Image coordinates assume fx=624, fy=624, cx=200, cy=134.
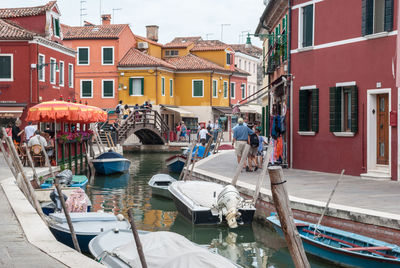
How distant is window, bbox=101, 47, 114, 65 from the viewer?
4806 cm

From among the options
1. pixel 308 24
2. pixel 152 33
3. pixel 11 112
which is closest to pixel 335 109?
pixel 308 24

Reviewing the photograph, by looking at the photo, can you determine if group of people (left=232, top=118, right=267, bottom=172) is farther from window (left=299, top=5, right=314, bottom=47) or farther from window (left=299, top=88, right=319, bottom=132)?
window (left=299, top=5, right=314, bottom=47)

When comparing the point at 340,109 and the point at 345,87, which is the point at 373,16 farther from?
the point at 340,109

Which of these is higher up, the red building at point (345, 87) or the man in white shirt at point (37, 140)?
the red building at point (345, 87)

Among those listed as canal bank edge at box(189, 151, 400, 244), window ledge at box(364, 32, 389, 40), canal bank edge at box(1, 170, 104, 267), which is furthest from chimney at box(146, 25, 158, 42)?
canal bank edge at box(189, 151, 400, 244)

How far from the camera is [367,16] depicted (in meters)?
16.6

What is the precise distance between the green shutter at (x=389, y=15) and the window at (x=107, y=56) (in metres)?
34.2

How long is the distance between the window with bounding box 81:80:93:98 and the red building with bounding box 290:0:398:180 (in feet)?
100

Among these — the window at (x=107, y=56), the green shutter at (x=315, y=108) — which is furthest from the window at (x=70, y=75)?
the green shutter at (x=315, y=108)

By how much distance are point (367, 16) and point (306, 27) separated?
3138mm

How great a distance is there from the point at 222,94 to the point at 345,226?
142 ft

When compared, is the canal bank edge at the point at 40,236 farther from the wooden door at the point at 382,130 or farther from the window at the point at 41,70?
the window at the point at 41,70

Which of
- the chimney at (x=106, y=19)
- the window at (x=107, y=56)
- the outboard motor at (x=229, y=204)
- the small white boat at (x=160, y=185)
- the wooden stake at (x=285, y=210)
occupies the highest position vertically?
the chimney at (x=106, y=19)

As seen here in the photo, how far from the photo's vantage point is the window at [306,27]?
759 inches
